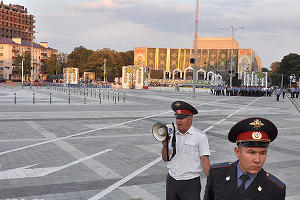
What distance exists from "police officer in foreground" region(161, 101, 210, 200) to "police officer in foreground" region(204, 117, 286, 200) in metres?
1.56

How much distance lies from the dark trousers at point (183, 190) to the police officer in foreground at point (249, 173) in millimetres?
1527

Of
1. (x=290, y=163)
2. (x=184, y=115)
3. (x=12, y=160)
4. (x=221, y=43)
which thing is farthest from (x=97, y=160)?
(x=221, y=43)

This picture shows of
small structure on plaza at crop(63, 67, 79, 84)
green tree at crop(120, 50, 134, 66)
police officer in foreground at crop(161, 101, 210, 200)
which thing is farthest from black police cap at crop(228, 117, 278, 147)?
green tree at crop(120, 50, 134, 66)

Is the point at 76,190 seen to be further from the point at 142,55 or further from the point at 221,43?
the point at 221,43

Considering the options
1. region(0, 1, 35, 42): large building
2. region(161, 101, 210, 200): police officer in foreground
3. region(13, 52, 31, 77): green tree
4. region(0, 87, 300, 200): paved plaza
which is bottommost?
region(0, 87, 300, 200): paved plaza

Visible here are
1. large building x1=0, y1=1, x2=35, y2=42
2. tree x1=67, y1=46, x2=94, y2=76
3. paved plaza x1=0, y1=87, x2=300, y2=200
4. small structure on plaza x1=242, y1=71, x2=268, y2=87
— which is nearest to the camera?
paved plaza x1=0, y1=87, x2=300, y2=200

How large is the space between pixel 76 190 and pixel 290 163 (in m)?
5.69

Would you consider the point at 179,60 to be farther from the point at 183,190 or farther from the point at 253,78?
the point at 183,190

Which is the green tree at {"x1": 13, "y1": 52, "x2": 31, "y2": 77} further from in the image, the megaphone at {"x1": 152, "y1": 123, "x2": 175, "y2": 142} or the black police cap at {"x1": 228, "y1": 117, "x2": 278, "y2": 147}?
the black police cap at {"x1": 228, "y1": 117, "x2": 278, "y2": 147}

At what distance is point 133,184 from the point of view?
7562mm

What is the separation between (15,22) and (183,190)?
173535mm

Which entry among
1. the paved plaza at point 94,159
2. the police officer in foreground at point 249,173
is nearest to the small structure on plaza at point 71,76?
the paved plaza at point 94,159

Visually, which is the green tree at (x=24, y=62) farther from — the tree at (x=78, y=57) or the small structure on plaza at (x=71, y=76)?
the small structure on plaza at (x=71, y=76)

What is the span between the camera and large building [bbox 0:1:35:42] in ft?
519
